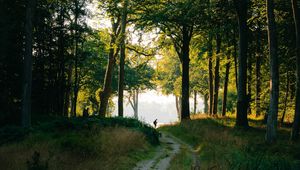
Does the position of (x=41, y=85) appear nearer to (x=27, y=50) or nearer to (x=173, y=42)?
(x=27, y=50)

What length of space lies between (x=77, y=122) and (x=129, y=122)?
4.94 metres

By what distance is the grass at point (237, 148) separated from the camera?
340 inches

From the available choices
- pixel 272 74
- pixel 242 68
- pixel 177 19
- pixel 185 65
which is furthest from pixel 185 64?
pixel 272 74

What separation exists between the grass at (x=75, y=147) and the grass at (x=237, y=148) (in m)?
2.88

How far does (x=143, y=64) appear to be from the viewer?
1140 inches

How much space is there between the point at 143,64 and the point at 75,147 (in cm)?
1765

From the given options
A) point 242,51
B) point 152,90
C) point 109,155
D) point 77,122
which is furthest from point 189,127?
point 152,90

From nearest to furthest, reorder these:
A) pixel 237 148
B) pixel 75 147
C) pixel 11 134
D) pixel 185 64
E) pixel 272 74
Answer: pixel 75 147
pixel 237 148
pixel 272 74
pixel 11 134
pixel 185 64

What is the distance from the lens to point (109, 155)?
1213 cm

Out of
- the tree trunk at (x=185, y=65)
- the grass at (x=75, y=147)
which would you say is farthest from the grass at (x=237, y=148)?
the tree trunk at (x=185, y=65)

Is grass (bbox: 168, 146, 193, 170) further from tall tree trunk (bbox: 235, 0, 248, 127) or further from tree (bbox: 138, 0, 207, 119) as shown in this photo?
tree (bbox: 138, 0, 207, 119)

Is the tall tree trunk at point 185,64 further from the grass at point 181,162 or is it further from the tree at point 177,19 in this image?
the grass at point 181,162

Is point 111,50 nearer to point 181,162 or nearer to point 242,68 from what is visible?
point 242,68

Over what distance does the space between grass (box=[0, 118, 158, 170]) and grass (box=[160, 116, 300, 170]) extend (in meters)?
2.88
